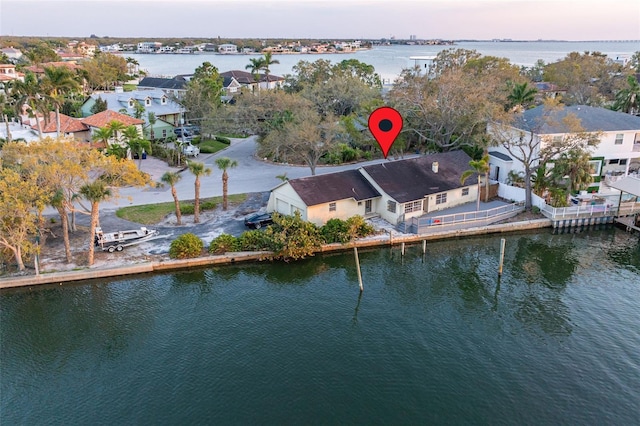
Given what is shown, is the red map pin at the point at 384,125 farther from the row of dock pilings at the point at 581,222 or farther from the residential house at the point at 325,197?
the row of dock pilings at the point at 581,222

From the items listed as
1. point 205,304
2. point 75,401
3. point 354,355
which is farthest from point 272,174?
point 75,401

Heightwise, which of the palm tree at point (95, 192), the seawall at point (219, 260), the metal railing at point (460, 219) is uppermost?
the palm tree at point (95, 192)

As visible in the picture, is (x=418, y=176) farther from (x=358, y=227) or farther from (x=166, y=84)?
(x=166, y=84)

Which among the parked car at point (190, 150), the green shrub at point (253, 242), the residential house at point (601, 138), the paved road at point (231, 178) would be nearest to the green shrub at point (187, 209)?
the paved road at point (231, 178)

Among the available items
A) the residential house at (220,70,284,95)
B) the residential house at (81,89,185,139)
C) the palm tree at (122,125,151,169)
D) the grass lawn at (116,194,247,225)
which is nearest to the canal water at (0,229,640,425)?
the grass lawn at (116,194,247,225)

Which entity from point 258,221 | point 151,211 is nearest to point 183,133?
point 151,211

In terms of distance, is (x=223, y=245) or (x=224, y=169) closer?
(x=223, y=245)
